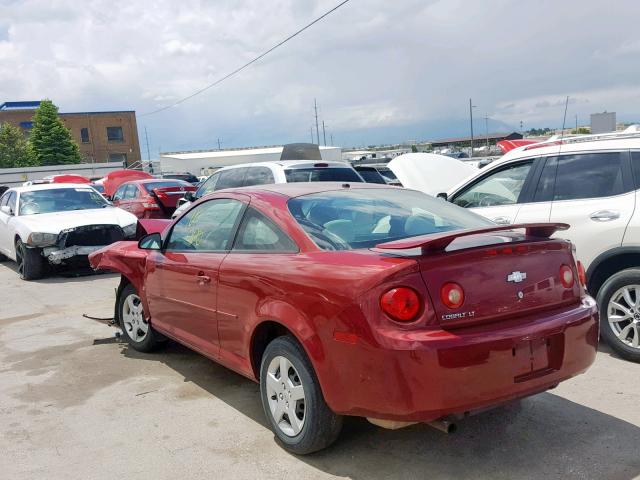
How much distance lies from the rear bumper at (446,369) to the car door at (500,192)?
9.55 feet

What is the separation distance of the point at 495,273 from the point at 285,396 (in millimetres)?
1432

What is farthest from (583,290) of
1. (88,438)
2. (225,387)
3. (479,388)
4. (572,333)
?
(88,438)

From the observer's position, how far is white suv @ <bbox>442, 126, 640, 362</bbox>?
4.98m

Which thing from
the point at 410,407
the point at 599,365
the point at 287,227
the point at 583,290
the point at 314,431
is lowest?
the point at 599,365

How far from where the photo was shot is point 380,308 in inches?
117

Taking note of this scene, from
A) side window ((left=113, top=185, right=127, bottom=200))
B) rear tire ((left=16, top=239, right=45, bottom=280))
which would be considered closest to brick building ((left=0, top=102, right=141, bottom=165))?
side window ((left=113, top=185, right=127, bottom=200))

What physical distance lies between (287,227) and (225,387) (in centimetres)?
176

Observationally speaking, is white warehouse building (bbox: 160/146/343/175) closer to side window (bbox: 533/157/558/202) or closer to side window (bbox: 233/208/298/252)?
side window (bbox: 533/157/558/202)

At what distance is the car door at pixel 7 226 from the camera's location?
432 inches

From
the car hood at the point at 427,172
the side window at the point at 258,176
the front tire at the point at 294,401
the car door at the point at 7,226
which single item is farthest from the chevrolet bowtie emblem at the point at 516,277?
the car door at the point at 7,226

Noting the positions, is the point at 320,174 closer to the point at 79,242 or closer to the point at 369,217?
the point at 79,242

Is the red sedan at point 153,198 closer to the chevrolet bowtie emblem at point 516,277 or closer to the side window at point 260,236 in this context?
the side window at point 260,236

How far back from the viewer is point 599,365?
4902 millimetres

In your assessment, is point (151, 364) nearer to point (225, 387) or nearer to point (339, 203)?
point (225, 387)
